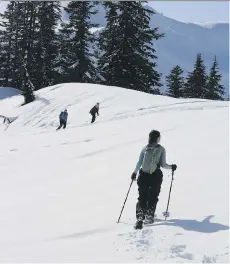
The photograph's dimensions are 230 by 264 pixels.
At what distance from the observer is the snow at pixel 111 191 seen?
8.02 m

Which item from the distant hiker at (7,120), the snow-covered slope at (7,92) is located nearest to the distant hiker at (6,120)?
the distant hiker at (7,120)

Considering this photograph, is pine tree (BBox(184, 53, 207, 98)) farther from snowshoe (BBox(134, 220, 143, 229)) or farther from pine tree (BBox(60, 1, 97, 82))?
snowshoe (BBox(134, 220, 143, 229))

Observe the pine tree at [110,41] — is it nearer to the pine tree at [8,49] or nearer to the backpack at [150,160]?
the pine tree at [8,49]

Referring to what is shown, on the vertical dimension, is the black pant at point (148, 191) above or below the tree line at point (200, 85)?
below

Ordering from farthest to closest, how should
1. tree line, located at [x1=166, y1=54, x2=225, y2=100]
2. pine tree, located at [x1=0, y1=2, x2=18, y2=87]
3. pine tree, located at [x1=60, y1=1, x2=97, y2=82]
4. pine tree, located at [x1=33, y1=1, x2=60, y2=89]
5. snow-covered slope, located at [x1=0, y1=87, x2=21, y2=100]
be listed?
tree line, located at [x1=166, y1=54, x2=225, y2=100]
pine tree, located at [x1=0, y1=2, x2=18, y2=87]
pine tree, located at [x1=33, y1=1, x2=60, y2=89]
pine tree, located at [x1=60, y1=1, x2=97, y2=82]
snow-covered slope, located at [x1=0, y1=87, x2=21, y2=100]

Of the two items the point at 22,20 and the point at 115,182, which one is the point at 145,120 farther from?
the point at 22,20

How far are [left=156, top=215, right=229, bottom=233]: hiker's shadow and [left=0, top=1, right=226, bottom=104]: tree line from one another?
3157 centimetres

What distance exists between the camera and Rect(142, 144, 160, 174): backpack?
912cm

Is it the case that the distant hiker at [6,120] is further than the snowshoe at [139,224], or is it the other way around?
the distant hiker at [6,120]

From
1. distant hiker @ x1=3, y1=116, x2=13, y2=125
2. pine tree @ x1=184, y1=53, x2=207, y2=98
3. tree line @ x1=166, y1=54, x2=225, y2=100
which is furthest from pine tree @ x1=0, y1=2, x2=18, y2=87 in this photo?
pine tree @ x1=184, y1=53, x2=207, y2=98

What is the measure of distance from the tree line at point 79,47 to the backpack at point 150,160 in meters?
31.2

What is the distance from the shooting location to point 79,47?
4806 cm

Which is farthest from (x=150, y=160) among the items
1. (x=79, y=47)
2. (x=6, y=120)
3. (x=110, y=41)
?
(x=79, y=47)

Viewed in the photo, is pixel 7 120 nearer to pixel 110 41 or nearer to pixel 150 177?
pixel 110 41
